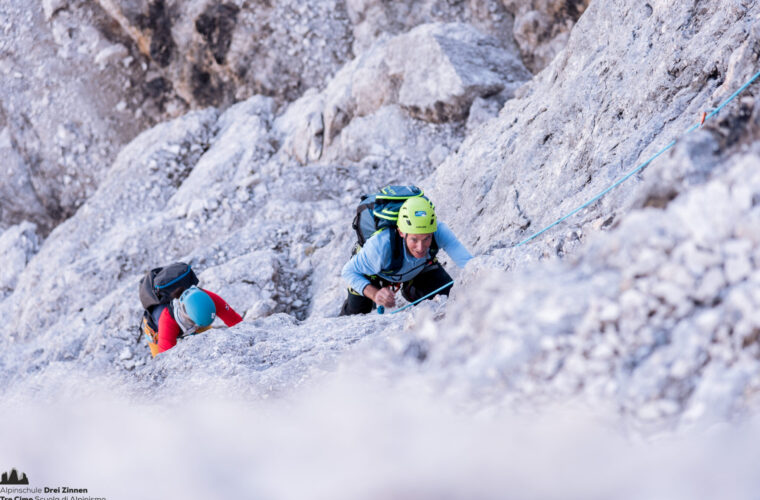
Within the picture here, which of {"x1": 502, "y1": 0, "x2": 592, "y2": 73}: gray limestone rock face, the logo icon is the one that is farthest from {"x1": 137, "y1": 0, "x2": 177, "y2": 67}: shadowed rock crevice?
the logo icon

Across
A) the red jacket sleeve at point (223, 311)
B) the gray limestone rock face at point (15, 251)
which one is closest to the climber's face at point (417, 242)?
the red jacket sleeve at point (223, 311)

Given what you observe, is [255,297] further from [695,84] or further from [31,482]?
[695,84]

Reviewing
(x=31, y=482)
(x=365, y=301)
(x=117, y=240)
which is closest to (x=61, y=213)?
(x=117, y=240)

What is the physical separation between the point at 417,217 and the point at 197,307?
284 cm

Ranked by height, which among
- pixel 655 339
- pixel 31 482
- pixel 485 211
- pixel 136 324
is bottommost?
pixel 655 339

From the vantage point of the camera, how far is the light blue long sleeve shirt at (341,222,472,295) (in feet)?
21.9

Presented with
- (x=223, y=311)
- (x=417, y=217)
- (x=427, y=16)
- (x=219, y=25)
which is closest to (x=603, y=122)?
(x=417, y=217)

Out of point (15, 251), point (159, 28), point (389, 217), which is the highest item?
point (159, 28)

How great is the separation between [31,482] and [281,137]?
537 inches

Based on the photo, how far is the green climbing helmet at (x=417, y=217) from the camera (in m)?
6.27

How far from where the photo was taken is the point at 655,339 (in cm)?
299

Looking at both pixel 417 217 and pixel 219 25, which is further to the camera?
pixel 219 25

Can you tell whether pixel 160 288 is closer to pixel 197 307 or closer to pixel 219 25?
pixel 197 307

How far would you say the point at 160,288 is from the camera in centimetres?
750
